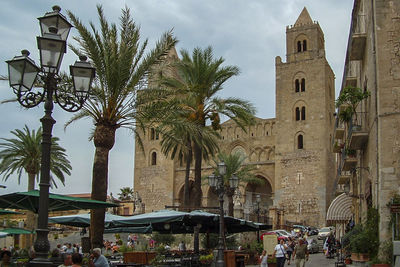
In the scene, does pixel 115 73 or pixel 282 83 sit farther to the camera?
pixel 282 83

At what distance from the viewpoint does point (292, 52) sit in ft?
158

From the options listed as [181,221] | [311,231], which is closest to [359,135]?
[181,221]

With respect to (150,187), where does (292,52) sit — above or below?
above

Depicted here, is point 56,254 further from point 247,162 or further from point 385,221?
point 247,162

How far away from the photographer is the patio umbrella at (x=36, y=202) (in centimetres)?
1004

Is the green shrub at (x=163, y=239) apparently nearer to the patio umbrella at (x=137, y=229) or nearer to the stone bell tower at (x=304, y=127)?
the patio umbrella at (x=137, y=229)

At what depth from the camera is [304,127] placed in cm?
4581

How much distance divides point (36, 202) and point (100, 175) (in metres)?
3.99

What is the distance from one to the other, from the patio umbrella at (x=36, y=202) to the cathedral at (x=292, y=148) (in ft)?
103

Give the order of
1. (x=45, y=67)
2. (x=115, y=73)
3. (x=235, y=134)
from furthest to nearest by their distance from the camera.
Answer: (x=235, y=134), (x=115, y=73), (x=45, y=67)

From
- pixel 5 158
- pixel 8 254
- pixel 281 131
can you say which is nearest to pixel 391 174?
pixel 8 254

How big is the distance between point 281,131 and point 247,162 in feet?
14.8

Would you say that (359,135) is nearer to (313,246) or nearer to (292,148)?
(313,246)

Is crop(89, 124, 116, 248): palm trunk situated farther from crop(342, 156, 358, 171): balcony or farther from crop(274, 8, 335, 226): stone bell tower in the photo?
crop(274, 8, 335, 226): stone bell tower
